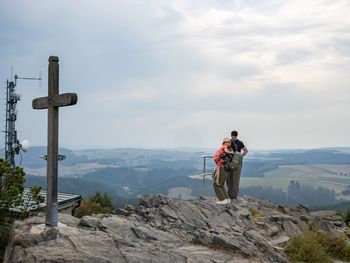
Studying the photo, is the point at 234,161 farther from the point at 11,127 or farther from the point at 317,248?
the point at 11,127

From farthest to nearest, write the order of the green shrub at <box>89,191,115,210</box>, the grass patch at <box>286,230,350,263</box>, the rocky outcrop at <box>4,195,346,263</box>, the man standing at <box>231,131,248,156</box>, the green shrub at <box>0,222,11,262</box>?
the green shrub at <box>89,191,115,210</box>
the green shrub at <box>0,222,11,262</box>
the man standing at <box>231,131,248,156</box>
the grass patch at <box>286,230,350,263</box>
the rocky outcrop at <box>4,195,346,263</box>

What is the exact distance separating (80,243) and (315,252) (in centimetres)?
608

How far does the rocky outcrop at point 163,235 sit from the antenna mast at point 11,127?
15.9 m

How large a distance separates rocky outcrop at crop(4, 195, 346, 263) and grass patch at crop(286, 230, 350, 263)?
390 mm

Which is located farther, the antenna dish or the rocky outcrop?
the antenna dish

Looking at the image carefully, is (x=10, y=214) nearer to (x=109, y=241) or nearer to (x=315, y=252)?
(x=109, y=241)

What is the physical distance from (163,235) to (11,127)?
70.8 feet

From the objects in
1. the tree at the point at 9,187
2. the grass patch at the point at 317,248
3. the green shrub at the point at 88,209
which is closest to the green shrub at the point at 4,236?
the tree at the point at 9,187

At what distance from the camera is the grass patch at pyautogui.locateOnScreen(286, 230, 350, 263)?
36.0 feet

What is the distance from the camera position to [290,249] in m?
11.4

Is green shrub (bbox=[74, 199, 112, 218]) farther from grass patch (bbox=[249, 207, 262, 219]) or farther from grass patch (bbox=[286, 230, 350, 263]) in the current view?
grass patch (bbox=[286, 230, 350, 263])

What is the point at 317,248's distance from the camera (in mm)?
11219

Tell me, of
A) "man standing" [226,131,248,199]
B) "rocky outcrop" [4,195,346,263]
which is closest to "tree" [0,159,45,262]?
"rocky outcrop" [4,195,346,263]

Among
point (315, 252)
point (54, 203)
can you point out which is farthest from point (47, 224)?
point (315, 252)
